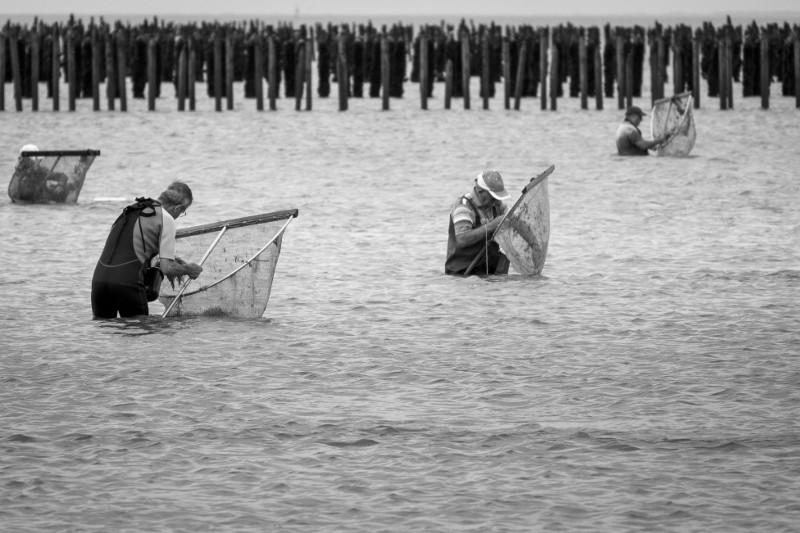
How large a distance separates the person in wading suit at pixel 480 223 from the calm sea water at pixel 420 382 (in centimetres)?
27

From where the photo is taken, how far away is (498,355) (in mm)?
10656

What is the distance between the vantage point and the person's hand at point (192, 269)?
10.6 meters

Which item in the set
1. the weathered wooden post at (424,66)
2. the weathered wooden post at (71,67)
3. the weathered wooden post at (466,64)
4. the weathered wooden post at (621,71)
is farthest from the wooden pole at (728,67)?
the weathered wooden post at (71,67)

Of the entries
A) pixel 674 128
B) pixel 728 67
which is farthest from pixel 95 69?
pixel 674 128

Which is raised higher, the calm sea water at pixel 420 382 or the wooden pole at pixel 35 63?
the wooden pole at pixel 35 63

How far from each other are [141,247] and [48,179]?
29.2 ft

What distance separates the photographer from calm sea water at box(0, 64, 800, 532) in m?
7.30

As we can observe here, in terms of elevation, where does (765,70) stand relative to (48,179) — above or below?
above

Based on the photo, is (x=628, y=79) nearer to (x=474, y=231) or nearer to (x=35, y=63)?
(x=35, y=63)

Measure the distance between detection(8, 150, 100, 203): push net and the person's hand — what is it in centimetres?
858

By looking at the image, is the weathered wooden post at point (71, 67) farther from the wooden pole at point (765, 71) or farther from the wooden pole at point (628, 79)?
the wooden pole at point (765, 71)

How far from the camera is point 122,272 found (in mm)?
10812

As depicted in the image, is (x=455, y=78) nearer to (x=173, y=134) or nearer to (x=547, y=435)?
(x=173, y=134)

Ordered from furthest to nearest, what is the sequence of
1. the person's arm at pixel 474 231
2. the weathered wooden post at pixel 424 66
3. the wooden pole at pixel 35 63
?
the weathered wooden post at pixel 424 66, the wooden pole at pixel 35 63, the person's arm at pixel 474 231
